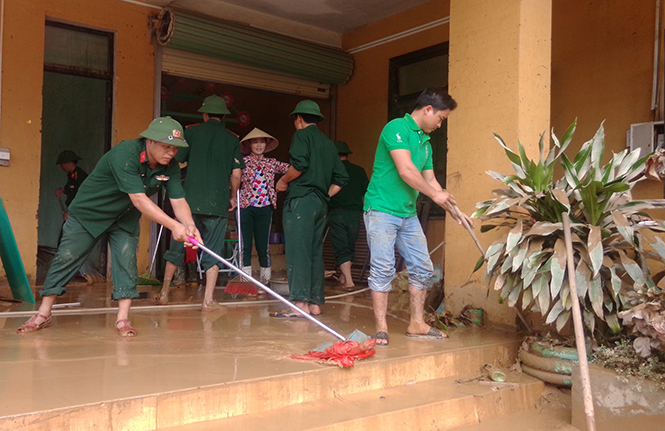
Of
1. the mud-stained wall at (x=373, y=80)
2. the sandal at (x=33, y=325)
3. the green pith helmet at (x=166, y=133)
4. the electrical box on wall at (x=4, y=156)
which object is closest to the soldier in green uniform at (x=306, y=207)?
the green pith helmet at (x=166, y=133)

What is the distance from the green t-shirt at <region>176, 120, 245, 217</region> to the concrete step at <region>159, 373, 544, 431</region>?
276cm

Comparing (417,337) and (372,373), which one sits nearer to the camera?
(372,373)

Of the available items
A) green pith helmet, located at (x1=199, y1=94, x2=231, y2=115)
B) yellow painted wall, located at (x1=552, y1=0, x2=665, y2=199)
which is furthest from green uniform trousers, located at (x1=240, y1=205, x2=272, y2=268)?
yellow painted wall, located at (x1=552, y1=0, x2=665, y2=199)

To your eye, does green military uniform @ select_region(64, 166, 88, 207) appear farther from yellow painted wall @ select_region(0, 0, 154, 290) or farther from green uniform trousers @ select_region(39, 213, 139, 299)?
green uniform trousers @ select_region(39, 213, 139, 299)

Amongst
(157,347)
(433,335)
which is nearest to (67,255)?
(157,347)

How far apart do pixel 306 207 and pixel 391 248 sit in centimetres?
123

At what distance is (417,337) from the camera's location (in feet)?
14.6

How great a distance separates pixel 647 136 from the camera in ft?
20.0

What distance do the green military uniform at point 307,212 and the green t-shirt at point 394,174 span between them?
990 millimetres

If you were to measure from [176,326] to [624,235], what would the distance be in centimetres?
332

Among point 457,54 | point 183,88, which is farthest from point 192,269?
point 457,54

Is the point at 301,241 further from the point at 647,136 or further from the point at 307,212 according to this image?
the point at 647,136

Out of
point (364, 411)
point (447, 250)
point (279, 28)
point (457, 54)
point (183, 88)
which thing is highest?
point (279, 28)

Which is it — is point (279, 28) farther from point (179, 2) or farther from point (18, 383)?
point (18, 383)
